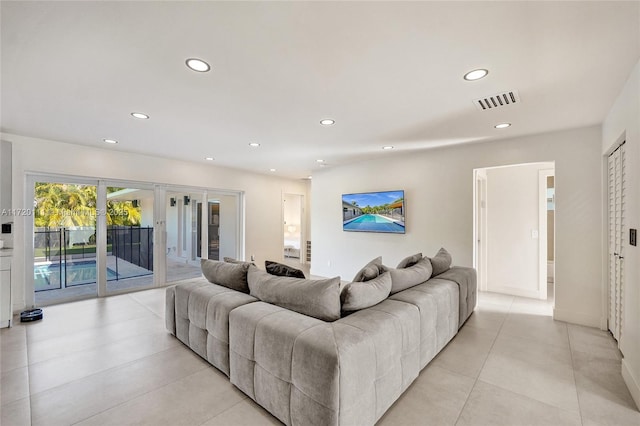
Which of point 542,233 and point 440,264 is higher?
point 542,233

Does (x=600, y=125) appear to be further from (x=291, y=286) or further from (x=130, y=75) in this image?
(x=130, y=75)

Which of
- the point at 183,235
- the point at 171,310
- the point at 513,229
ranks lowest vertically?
the point at 171,310

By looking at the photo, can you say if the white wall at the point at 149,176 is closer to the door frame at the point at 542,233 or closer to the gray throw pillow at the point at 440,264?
the gray throw pillow at the point at 440,264

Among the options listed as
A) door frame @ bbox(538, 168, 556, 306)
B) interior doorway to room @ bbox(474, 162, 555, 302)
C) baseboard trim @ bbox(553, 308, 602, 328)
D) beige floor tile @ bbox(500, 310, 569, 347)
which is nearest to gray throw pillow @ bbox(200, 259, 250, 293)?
beige floor tile @ bbox(500, 310, 569, 347)

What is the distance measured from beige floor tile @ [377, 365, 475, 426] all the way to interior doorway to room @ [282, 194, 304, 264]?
6.13 metres

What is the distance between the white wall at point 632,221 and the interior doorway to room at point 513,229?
6.51 feet

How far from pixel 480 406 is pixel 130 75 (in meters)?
3.60

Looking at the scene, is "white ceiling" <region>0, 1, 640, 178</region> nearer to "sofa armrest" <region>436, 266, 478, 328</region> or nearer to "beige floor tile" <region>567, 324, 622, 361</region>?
"sofa armrest" <region>436, 266, 478, 328</region>

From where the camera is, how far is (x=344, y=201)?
5.80 meters

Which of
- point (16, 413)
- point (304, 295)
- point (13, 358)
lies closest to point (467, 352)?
point (304, 295)

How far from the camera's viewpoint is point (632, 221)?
218 cm

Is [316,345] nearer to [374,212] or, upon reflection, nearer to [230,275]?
[230,275]

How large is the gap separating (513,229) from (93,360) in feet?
19.3

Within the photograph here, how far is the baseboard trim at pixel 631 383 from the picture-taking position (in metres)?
1.95
